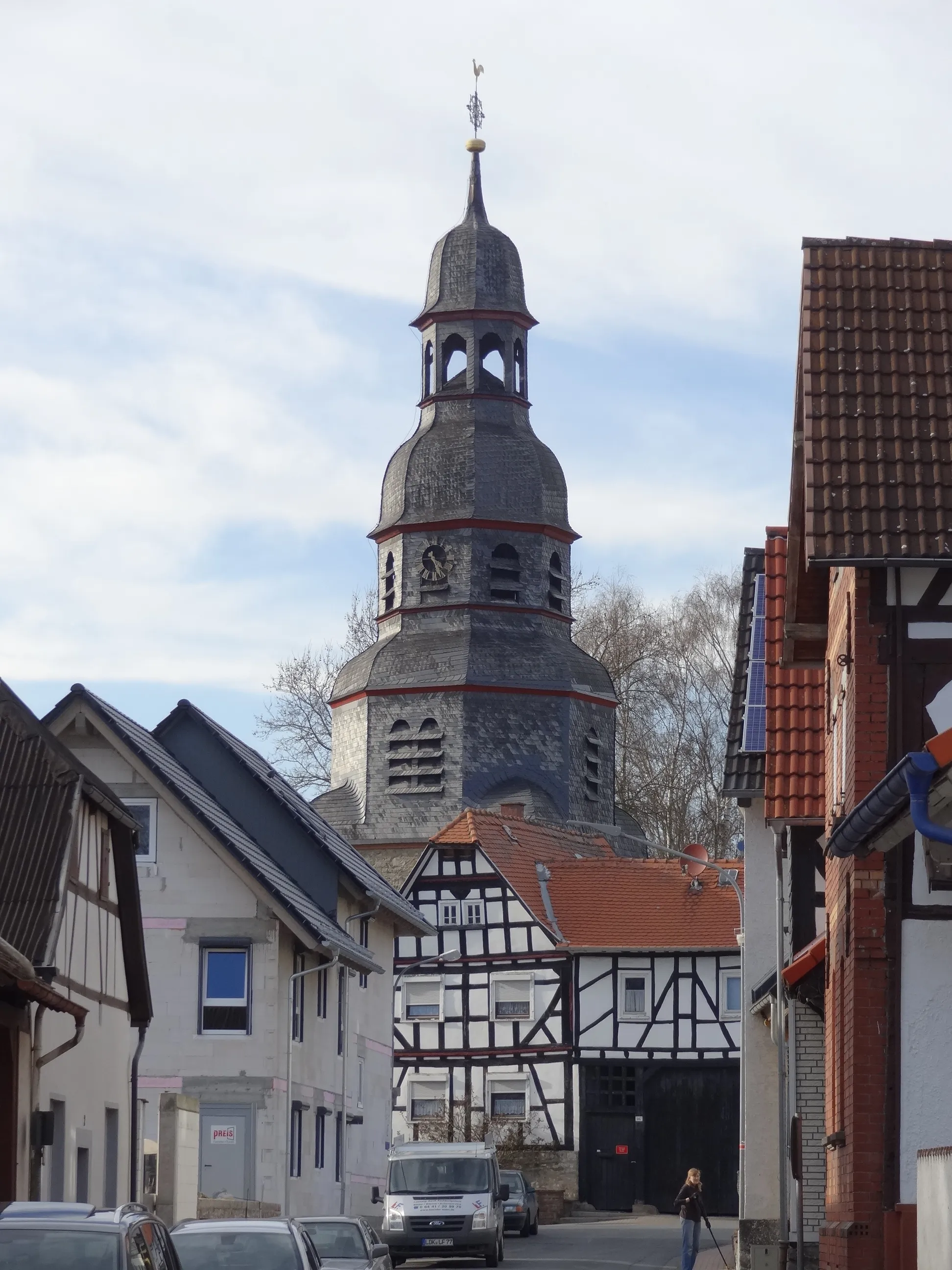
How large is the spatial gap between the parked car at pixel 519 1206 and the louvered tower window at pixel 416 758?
88.6 ft

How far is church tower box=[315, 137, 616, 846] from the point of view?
68.2 metres

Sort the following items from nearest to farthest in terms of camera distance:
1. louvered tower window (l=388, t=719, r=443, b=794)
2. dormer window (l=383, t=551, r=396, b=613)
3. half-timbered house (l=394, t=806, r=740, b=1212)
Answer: half-timbered house (l=394, t=806, r=740, b=1212)
louvered tower window (l=388, t=719, r=443, b=794)
dormer window (l=383, t=551, r=396, b=613)

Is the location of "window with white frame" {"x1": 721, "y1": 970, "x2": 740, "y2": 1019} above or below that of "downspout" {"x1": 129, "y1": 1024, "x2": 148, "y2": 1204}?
above

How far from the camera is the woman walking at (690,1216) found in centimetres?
2569

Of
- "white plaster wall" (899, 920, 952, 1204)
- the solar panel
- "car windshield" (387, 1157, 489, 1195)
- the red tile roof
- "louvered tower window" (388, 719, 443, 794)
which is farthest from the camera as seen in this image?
"louvered tower window" (388, 719, 443, 794)

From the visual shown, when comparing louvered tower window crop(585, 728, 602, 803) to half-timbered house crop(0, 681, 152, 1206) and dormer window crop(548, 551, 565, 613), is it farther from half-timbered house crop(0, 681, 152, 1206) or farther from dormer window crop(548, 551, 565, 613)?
half-timbered house crop(0, 681, 152, 1206)

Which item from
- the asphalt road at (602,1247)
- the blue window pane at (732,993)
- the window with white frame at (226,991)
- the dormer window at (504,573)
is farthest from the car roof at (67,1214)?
the dormer window at (504,573)

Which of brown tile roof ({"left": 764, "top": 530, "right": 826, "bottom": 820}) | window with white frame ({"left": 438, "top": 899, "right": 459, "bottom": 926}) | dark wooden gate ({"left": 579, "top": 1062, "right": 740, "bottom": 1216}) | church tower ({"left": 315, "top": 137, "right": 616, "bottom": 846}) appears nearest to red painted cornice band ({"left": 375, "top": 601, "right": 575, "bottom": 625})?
church tower ({"left": 315, "top": 137, "right": 616, "bottom": 846})

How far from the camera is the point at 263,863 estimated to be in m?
35.2

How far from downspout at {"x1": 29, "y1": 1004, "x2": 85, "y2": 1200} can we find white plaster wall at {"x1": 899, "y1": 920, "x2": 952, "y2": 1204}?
28.6 ft

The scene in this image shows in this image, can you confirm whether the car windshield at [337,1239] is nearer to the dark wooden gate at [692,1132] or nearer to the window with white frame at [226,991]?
the window with white frame at [226,991]

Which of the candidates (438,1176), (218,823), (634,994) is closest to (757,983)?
(438,1176)

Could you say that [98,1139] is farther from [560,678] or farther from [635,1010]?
[560,678]

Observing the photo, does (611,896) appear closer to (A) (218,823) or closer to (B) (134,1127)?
(A) (218,823)
